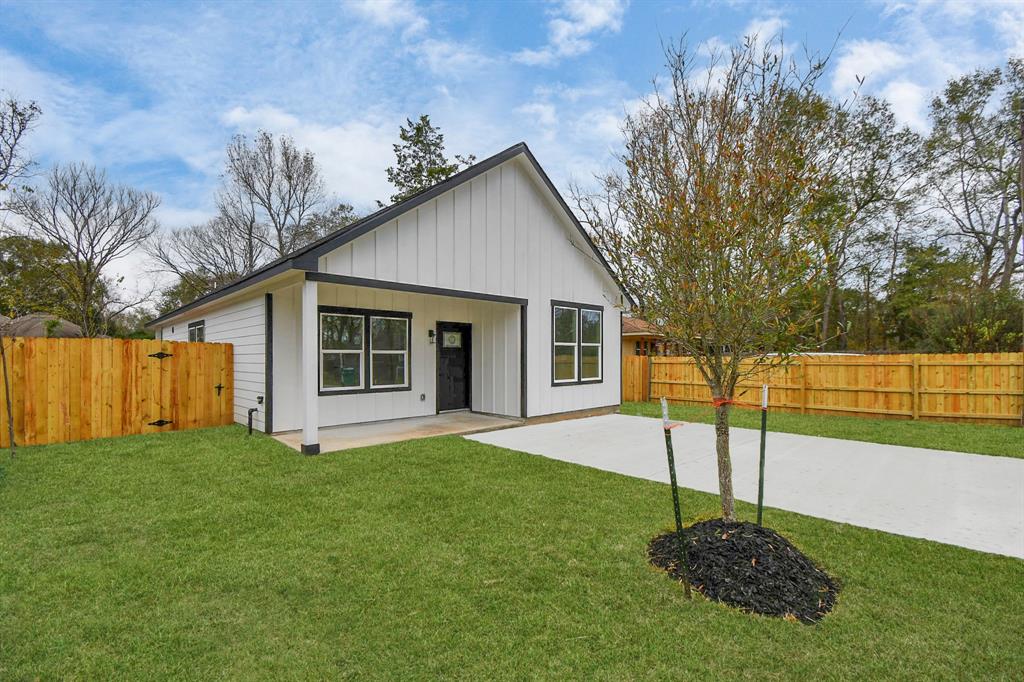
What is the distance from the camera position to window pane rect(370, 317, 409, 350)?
8.78m

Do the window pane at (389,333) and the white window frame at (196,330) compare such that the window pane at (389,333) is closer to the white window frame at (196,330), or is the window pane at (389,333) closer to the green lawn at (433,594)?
the green lawn at (433,594)

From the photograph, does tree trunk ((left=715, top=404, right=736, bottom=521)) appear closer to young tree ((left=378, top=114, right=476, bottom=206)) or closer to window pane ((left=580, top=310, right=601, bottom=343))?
window pane ((left=580, top=310, right=601, bottom=343))

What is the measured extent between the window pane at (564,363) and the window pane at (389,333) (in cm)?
305

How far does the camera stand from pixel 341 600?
109 inches

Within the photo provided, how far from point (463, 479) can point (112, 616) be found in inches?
124

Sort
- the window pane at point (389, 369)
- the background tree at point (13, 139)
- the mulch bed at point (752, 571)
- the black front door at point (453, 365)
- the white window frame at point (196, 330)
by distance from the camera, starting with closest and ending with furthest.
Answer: the mulch bed at point (752, 571) → the background tree at point (13, 139) → the window pane at point (389, 369) → the black front door at point (453, 365) → the white window frame at point (196, 330)

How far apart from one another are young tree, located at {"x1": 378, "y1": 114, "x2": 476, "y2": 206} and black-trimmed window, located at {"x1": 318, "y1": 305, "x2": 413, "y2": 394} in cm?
1652

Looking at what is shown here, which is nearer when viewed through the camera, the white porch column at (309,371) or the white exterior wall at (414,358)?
the white porch column at (309,371)

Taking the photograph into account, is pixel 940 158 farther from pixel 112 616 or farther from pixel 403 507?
pixel 112 616

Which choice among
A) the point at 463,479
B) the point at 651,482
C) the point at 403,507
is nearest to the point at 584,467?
the point at 651,482

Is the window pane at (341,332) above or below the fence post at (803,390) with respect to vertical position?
above

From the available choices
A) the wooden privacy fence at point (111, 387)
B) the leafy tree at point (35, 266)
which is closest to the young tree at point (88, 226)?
the leafy tree at point (35, 266)

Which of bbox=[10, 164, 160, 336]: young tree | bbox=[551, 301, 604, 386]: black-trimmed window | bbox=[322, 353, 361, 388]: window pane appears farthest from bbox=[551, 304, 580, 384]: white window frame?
bbox=[10, 164, 160, 336]: young tree

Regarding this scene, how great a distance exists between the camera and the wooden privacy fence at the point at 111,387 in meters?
7.00
